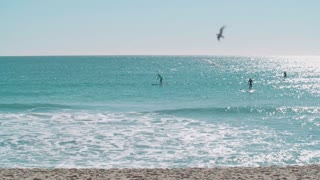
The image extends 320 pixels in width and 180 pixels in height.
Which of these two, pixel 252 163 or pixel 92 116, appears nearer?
pixel 252 163

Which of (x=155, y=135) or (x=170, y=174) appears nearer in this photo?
(x=170, y=174)

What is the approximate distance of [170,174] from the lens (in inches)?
595

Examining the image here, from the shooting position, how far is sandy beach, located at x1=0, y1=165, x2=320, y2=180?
14.5m

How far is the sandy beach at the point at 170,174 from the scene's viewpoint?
1449 cm

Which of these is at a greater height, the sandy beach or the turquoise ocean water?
the sandy beach

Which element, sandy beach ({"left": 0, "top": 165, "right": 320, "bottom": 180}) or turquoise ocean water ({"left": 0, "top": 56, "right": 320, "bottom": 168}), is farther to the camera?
turquoise ocean water ({"left": 0, "top": 56, "right": 320, "bottom": 168})

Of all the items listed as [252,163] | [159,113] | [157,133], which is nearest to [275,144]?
[252,163]

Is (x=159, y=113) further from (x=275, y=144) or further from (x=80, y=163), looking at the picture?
(x=80, y=163)

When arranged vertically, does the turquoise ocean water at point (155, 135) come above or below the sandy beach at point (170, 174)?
below

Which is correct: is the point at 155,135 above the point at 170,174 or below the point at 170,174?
below

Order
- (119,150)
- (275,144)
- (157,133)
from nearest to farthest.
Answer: (119,150)
(275,144)
(157,133)

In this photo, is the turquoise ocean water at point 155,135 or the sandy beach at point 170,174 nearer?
the sandy beach at point 170,174

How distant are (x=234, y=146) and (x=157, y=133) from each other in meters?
5.47

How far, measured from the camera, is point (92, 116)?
34.6 meters
